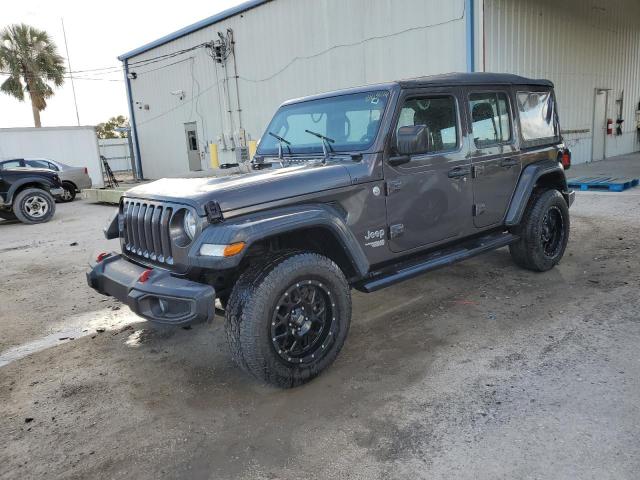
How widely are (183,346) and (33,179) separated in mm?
9013

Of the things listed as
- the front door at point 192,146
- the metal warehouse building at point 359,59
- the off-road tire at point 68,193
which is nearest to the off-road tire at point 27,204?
the metal warehouse building at point 359,59

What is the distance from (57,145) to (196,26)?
661 centimetres

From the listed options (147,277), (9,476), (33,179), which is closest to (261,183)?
(147,277)

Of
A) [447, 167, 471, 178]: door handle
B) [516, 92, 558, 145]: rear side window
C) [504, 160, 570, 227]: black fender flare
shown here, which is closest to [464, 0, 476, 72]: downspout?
[516, 92, 558, 145]: rear side window

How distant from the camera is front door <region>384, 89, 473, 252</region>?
369 cm

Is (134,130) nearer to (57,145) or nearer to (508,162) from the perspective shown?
(57,145)

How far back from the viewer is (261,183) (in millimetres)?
3145

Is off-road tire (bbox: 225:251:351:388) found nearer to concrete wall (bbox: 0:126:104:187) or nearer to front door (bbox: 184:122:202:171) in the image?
concrete wall (bbox: 0:126:104:187)

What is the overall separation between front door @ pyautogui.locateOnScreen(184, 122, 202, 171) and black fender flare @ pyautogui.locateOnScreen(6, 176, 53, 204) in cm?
907

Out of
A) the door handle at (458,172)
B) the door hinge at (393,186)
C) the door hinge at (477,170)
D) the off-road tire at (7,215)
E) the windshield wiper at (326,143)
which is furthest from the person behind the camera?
the off-road tire at (7,215)

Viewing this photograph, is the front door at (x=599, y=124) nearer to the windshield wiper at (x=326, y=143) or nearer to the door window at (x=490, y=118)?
the door window at (x=490, y=118)

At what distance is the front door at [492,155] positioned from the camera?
168 inches

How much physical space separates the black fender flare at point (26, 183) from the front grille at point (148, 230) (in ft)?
28.6

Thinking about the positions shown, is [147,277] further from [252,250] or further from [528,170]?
[528,170]
